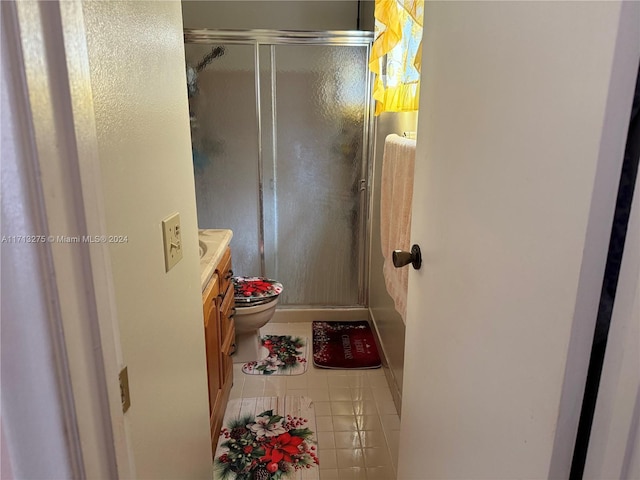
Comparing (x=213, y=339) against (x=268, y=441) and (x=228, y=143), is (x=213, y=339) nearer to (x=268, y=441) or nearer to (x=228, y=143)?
(x=268, y=441)

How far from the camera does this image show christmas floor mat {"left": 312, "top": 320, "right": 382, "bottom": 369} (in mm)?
2562

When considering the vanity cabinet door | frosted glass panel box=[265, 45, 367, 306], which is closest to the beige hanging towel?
the vanity cabinet door

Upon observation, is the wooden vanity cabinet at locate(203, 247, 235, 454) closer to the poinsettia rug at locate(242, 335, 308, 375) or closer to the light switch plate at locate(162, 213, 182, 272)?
the poinsettia rug at locate(242, 335, 308, 375)

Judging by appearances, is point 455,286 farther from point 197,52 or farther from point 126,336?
point 197,52

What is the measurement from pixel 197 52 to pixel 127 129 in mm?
2200

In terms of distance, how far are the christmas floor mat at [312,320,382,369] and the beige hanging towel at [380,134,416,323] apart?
89 centimetres

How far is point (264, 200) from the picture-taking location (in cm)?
297

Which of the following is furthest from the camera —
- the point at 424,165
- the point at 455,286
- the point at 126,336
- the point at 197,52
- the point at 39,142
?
the point at 197,52

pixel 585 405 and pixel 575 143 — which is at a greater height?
pixel 575 143

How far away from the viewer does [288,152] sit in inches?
114

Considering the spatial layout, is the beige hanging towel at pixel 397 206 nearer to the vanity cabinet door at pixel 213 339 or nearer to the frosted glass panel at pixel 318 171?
the vanity cabinet door at pixel 213 339

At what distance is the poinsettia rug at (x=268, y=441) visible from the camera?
5.76 ft

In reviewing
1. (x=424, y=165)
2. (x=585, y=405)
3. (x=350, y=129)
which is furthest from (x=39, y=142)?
(x=350, y=129)

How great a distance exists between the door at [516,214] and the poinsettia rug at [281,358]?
1.57 metres
